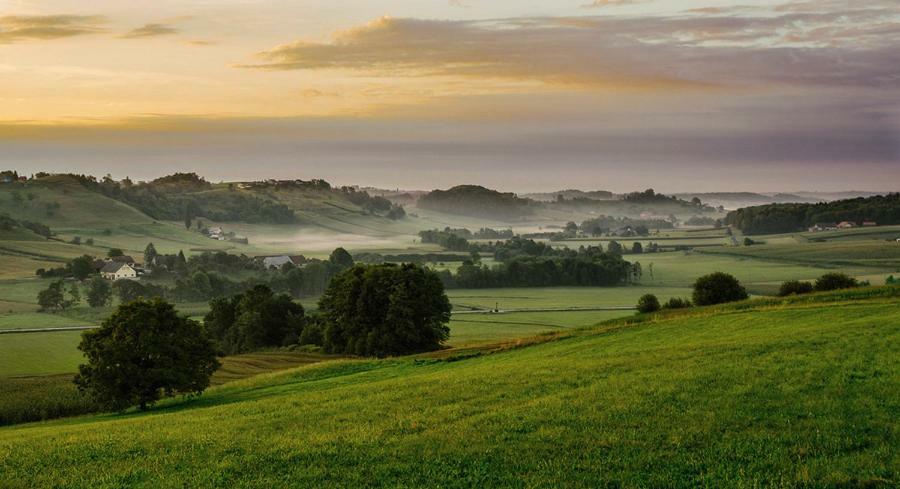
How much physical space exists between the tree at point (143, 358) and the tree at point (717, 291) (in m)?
59.5

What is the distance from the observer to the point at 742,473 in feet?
55.9

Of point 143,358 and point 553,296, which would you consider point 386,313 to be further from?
point 553,296

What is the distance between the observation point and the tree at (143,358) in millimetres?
49875

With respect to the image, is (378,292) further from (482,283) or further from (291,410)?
(482,283)

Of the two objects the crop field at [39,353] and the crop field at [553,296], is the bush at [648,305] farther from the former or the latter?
the crop field at [39,353]

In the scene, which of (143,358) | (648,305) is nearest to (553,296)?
(648,305)

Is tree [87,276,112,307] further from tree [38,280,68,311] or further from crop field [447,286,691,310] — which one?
crop field [447,286,691,310]

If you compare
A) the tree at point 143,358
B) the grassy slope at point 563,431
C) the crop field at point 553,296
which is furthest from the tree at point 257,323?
the grassy slope at point 563,431

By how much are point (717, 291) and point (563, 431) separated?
7486 centimetres

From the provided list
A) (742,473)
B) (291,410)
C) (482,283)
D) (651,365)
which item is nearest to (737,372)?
(651,365)

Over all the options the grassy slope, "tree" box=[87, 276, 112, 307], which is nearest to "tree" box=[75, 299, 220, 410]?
the grassy slope

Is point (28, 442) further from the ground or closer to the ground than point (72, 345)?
further from the ground

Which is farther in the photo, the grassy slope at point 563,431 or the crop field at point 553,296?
the crop field at point 553,296

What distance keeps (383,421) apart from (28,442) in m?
13.6
